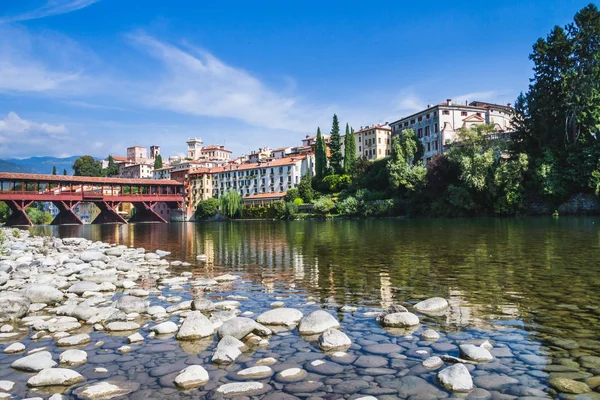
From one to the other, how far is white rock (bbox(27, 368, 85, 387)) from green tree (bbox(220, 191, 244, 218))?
9827cm

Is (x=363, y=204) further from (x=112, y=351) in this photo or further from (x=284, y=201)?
(x=112, y=351)

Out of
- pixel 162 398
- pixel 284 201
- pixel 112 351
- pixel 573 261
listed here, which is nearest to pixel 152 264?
pixel 112 351

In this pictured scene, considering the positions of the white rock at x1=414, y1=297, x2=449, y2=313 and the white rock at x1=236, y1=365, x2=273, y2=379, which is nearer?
the white rock at x1=236, y1=365, x2=273, y2=379

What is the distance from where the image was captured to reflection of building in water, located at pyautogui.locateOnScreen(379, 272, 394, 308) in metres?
10.2

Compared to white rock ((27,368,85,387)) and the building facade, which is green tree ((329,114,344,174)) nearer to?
the building facade

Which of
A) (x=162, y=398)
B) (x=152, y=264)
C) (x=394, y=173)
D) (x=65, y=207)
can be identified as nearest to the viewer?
(x=162, y=398)

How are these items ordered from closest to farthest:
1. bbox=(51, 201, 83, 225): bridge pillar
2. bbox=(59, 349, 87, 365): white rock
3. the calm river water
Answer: the calm river water < bbox=(59, 349, 87, 365): white rock < bbox=(51, 201, 83, 225): bridge pillar

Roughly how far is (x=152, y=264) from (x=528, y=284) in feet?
47.5

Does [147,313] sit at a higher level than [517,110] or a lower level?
lower

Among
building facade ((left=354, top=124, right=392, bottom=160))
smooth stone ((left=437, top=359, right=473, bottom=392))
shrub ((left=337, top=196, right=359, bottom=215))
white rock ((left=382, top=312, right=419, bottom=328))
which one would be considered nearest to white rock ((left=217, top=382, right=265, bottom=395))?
smooth stone ((left=437, top=359, right=473, bottom=392))

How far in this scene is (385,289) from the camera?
11.7 meters

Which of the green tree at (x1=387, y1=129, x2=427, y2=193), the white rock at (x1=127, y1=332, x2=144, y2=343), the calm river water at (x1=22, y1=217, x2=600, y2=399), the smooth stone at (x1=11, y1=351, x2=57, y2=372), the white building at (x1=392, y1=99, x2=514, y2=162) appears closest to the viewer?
the calm river water at (x1=22, y1=217, x2=600, y2=399)

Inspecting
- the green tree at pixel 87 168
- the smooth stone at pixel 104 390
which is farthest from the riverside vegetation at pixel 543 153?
the green tree at pixel 87 168

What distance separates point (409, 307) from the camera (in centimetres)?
955
